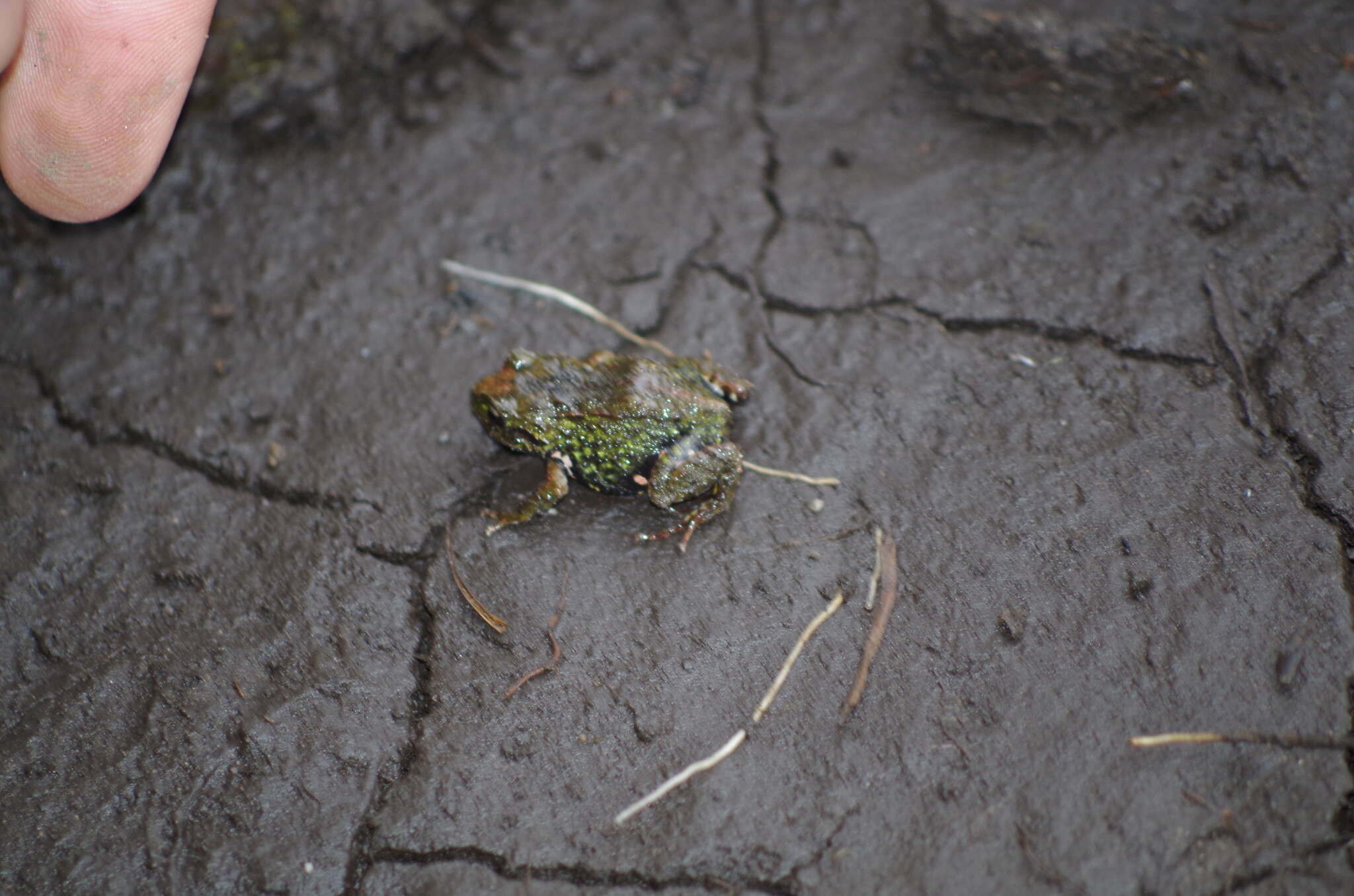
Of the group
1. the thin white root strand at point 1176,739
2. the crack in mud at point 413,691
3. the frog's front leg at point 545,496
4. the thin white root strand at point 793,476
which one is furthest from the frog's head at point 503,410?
the thin white root strand at point 1176,739

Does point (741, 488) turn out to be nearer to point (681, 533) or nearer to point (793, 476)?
point (793, 476)

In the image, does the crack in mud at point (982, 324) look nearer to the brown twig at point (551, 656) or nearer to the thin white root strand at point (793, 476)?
the thin white root strand at point (793, 476)

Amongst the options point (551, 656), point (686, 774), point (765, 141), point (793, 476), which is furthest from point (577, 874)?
point (765, 141)

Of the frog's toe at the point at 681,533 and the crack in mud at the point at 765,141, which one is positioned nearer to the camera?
the frog's toe at the point at 681,533

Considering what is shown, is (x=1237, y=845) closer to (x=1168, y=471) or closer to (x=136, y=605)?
(x=1168, y=471)

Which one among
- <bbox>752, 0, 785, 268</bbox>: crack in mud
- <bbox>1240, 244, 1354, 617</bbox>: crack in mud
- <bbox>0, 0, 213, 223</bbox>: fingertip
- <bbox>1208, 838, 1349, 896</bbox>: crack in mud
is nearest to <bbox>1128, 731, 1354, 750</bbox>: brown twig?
<bbox>1208, 838, 1349, 896</bbox>: crack in mud

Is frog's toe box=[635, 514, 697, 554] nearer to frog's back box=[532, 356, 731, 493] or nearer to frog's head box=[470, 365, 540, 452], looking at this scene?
frog's back box=[532, 356, 731, 493]
